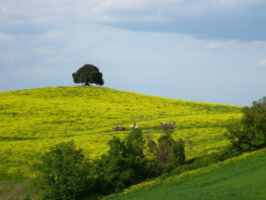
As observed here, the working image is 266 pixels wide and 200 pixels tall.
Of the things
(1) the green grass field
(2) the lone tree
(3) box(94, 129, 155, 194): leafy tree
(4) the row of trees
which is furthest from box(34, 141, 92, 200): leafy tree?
(2) the lone tree

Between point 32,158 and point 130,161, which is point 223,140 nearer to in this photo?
point 130,161

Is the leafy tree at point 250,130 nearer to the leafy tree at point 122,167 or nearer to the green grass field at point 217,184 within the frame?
the green grass field at point 217,184

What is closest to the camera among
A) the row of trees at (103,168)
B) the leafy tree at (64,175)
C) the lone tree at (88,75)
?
the leafy tree at (64,175)

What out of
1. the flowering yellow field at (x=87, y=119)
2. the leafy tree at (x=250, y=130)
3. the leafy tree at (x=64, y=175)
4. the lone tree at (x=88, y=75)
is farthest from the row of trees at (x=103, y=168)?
the lone tree at (x=88, y=75)

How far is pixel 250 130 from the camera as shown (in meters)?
35.2

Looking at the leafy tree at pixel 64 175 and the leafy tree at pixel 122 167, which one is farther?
the leafy tree at pixel 122 167

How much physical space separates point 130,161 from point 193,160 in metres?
6.74

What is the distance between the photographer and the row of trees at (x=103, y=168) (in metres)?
29.0

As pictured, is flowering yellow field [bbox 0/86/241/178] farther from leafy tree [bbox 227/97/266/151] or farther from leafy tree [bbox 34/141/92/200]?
leafy tree [bbox 34/141/92/200]

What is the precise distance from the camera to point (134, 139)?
111ft

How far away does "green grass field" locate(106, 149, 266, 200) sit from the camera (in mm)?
22172

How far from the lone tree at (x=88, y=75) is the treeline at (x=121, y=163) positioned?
50.3m

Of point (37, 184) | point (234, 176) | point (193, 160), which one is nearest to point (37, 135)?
point (37, 184)

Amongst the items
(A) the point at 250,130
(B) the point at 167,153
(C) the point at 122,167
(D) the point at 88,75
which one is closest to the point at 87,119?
(B) the point at 167,153
